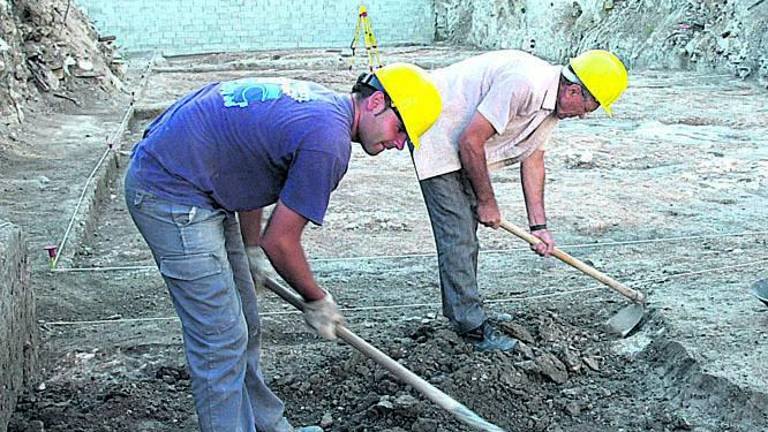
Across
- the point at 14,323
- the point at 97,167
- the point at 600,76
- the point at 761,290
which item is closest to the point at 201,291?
the point at 14,323

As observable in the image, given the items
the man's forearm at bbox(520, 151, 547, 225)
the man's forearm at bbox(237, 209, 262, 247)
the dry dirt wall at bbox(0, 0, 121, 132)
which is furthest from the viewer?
the dry dirt wall at bbox(0, 0, 121, 132)

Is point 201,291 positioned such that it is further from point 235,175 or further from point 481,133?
point 481,133

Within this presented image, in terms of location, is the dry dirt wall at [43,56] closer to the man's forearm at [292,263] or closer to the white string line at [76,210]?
the white string line at [76,210]

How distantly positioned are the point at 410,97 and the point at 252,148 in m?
0.53

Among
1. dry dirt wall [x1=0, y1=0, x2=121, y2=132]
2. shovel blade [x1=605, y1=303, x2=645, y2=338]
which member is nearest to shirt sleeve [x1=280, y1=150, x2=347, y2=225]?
shovel blade [x1=605, y1=303, x2=645, y2=338]

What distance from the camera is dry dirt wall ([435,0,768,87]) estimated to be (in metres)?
14.2

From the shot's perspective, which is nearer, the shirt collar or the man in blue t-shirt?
the man in blue t-shirt

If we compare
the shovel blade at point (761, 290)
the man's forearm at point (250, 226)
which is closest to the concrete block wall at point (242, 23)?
the shovel blade at point (761, 290)

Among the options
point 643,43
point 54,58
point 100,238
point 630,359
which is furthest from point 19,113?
point 643,43

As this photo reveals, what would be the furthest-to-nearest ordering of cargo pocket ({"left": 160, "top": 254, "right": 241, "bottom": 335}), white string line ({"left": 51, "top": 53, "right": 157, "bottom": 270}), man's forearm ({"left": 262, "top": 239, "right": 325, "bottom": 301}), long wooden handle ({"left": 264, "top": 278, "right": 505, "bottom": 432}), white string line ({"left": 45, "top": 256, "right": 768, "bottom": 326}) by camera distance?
white string line ({"left": 51, "top": 53, "right": 157, "bottom": 270}), white string line ({"left": 45, "top": 256, "right": 768, "bottom": 326}), long wooden handle ({"left": 264, "top": 278, "right": 505, "bottom": 432}), cargo pocket ({"left": 160, "top": 254, "right": 241, "bottom": 335}), man's forearm ({"left": 262, "top": 239, "right": 325, "bottom": 301})

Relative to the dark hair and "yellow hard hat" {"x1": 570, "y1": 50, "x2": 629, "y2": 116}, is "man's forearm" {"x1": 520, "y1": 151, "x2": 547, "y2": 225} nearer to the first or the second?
"yellow hard hat" {"x1": 570, "y1": 50, "x2": 629, "y2": 116}

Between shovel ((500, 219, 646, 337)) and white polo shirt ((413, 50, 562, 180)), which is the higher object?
white polo shirt ((413, 50, 562, 180))

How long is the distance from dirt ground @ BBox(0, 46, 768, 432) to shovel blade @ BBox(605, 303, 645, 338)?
6 centimetres

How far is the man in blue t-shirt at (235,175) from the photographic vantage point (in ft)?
9.19
